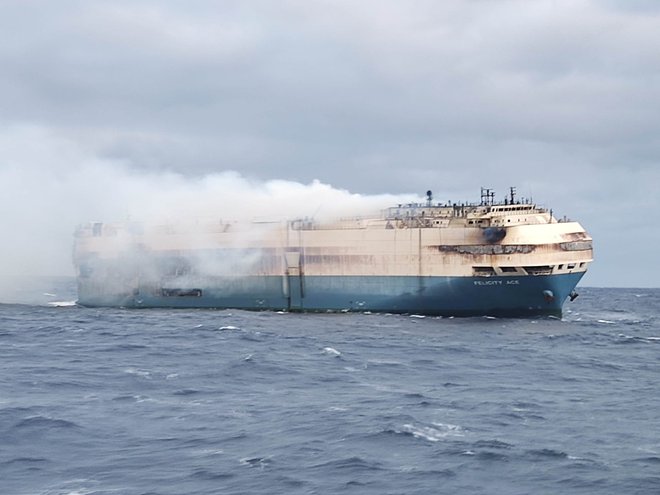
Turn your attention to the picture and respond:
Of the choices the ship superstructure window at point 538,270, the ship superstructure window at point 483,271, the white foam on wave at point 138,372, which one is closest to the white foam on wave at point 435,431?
the white foam on wave at point 138,372

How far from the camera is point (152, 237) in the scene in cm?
10794

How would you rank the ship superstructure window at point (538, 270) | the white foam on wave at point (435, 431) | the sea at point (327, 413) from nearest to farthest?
the sea at point (327, 413), the white foam on wave at point (435, 431), the ship superstructure window at point (538, 270)

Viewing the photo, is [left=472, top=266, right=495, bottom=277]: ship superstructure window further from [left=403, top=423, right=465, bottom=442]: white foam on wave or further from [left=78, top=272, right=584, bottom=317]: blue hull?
[left=403, top=423, right=465, bottom=442]: white foam on wave

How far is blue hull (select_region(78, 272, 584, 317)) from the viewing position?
87625 mm

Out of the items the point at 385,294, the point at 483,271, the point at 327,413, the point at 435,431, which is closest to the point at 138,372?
the point at 327,413

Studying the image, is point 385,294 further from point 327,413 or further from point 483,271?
point 327,413

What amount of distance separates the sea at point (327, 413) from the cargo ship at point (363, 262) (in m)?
13.4

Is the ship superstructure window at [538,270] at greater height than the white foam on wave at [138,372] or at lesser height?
greater

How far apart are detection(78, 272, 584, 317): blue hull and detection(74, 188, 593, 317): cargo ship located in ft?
0.36

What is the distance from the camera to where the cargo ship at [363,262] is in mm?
87438

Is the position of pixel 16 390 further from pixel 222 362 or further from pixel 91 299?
pixel 91 299

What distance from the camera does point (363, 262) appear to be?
93812 mm

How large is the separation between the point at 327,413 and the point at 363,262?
171 feet

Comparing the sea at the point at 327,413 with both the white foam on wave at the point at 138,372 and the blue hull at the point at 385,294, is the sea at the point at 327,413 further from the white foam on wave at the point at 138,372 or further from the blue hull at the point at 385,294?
the blue hull at the point at 385,294
